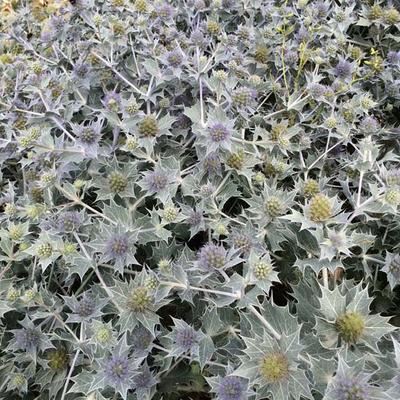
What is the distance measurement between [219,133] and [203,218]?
1.34 ft

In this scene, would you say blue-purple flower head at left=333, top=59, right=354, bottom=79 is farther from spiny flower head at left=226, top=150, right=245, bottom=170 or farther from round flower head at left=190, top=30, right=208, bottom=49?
spiny flower head at left=226, top=150, right=245, bottom=170

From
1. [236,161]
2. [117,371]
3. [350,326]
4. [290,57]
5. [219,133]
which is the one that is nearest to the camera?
[350,326]

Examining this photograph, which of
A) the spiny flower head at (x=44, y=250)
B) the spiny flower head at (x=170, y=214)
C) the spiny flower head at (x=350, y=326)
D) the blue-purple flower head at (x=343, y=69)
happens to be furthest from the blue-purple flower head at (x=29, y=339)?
the blue-purple flower head at (x=343, y=69)

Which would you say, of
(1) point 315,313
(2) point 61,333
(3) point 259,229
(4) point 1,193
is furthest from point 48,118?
(1) point 315,313

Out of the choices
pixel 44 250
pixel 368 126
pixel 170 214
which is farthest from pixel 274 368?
pixel 368 126

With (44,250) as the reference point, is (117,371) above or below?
below

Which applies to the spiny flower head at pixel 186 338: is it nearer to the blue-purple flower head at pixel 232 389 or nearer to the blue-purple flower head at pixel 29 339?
the blue-purple flower head at pixel 232 389

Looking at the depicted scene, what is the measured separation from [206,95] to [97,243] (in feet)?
3.96

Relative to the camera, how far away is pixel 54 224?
84.8 inches

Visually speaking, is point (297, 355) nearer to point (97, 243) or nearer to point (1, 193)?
point (97, 243)

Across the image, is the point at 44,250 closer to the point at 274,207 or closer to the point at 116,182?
the point at 116,182

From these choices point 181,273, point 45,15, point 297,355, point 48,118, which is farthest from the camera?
point 45,15

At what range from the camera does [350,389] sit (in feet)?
4.53

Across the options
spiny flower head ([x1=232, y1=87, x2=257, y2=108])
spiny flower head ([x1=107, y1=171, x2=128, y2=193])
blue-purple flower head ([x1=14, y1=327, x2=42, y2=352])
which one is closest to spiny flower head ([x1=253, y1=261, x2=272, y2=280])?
spiny flower head ([x1=107, y1=171, x2=128, y2=193])
